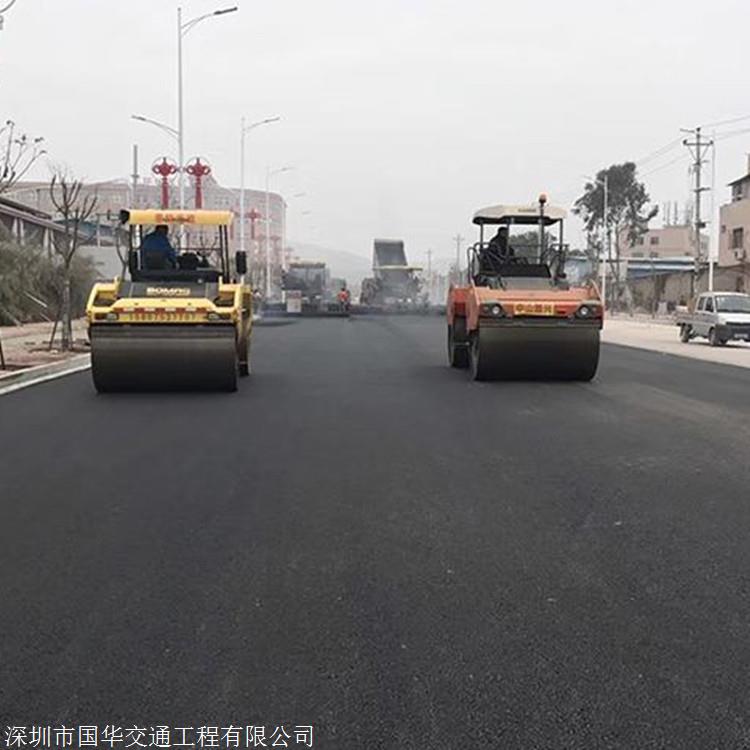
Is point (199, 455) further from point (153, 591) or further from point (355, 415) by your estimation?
point (153, 591)

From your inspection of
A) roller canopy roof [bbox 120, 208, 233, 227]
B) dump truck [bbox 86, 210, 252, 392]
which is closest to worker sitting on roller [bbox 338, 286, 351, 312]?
roller canopy roof [bbox 120, 208, 233, 227]

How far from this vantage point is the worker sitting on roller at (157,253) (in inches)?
566

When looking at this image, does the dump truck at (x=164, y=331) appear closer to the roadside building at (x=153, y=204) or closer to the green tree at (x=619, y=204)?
the roadside building at (x=153, y=204)

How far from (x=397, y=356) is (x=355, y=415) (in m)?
10.4

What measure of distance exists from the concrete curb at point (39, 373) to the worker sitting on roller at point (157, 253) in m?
2.73

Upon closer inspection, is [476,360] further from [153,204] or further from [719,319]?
[153,204]

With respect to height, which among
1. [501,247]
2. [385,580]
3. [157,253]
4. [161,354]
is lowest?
[385,580]

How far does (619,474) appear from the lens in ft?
25.7

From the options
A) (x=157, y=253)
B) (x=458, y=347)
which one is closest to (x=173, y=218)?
(x=157, y=253)

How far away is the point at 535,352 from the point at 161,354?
5.49 metres

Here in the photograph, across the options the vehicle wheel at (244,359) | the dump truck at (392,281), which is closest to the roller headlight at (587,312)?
the vehicle wheel at (244,359)

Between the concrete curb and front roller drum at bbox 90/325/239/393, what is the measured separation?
195cm

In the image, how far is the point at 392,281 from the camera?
188 ft

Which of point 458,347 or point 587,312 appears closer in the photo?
point 587,312
